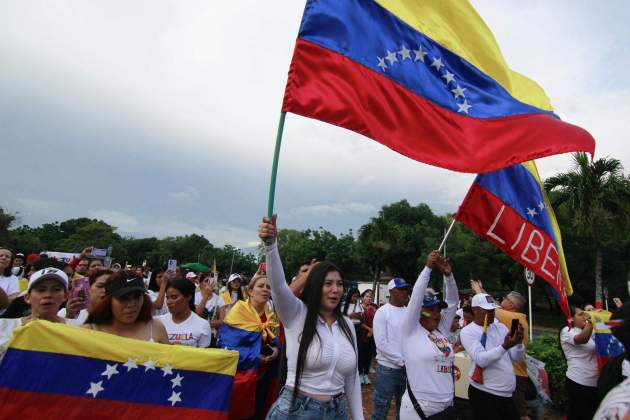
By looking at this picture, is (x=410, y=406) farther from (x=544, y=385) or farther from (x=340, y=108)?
(x=544, y=385)

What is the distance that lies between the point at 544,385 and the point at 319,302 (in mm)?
4881

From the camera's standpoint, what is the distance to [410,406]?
12.5 feet

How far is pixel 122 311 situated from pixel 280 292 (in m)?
1.38

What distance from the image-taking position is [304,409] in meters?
2.70

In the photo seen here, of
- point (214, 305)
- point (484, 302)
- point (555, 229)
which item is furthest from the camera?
point (214, 305)

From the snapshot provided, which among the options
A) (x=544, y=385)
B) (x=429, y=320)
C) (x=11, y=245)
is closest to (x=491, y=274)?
(x=544, y=385)

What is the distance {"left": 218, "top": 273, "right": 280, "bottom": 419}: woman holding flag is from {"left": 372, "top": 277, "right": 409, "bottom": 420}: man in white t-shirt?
1513mm

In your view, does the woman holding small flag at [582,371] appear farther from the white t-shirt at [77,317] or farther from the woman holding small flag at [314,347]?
the white t-shirt at [77,317]

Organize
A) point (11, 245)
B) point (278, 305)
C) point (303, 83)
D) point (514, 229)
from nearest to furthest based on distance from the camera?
point (278, 305), point (303, 83), point (514, 229), point (11, 245)

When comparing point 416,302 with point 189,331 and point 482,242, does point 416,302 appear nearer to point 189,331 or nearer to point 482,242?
point 189,331

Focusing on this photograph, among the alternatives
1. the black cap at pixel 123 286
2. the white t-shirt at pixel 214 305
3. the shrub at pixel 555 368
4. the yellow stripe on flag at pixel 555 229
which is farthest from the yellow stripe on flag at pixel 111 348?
the shrub at pixel 555 368

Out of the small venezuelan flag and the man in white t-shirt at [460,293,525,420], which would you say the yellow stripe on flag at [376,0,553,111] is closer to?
the man in white t-shirt at [460,293,525,420]

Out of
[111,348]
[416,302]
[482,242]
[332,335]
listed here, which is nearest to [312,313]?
[332,335]

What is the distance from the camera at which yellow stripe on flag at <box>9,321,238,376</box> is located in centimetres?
283
